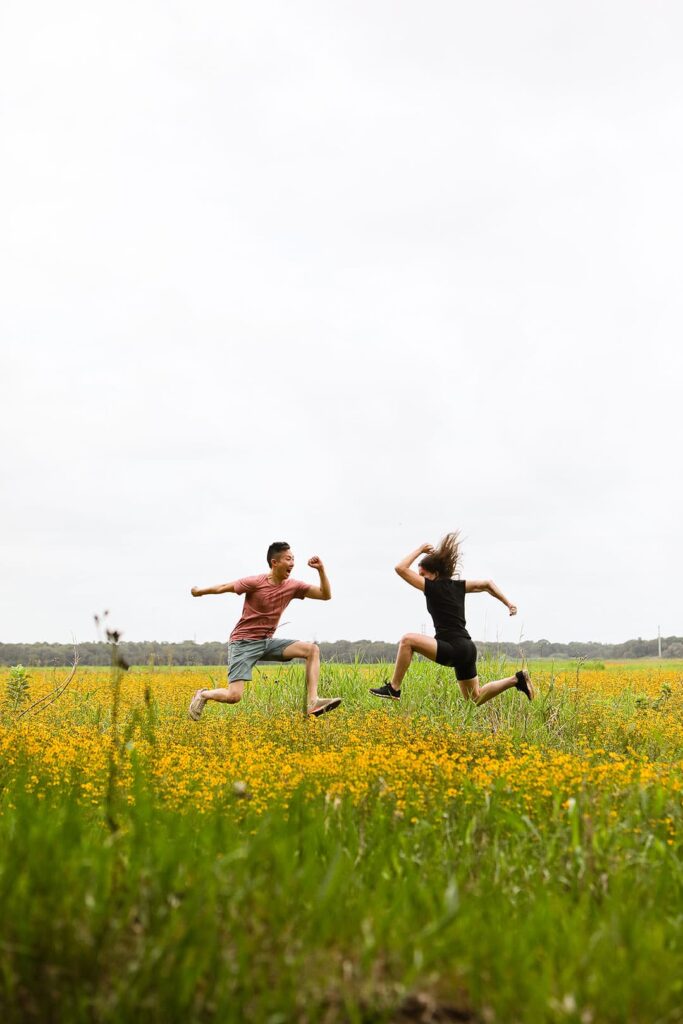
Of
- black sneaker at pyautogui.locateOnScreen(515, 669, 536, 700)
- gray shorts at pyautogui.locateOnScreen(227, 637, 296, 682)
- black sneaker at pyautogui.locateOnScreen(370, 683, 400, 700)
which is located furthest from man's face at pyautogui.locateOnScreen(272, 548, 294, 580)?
black sneaker at pyautogui.locateOnScreen(515, 669, 536, 700)

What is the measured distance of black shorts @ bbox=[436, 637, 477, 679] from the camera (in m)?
9.59

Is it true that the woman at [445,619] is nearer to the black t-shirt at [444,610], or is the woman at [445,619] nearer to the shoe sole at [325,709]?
the black t-shirt at [444,610]

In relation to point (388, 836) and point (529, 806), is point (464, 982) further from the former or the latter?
point (529, 806)

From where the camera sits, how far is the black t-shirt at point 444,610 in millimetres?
9789

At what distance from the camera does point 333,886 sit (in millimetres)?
3064

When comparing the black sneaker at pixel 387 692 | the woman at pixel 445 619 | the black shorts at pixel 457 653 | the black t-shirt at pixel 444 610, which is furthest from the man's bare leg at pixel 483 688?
the black sneaker at pixel 387 692

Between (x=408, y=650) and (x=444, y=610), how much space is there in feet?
1.98

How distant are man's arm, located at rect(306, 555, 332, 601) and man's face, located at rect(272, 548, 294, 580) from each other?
0.34 metres

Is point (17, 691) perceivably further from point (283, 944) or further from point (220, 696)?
point (283, 944)

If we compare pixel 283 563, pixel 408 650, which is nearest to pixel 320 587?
pixel 283 563

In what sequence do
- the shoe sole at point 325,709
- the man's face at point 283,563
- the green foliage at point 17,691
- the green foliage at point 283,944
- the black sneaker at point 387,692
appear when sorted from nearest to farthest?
the green foliage at point 283,944, the shoe sole at point 325,709, the black sneaker at point 387,692, the man's face at point 283,563, the green foliage at point 17,691

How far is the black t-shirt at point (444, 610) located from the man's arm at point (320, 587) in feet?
3.71

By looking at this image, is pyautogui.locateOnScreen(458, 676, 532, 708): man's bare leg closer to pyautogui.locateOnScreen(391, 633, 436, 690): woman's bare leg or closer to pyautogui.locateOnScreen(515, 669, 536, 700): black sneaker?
pyautogui.locateOnScreen(515, 669, 536, 700): black sneaker

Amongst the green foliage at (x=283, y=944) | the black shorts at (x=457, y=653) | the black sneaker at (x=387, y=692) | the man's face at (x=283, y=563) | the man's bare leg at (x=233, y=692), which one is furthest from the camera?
the man's face at (x=283, y=563)
